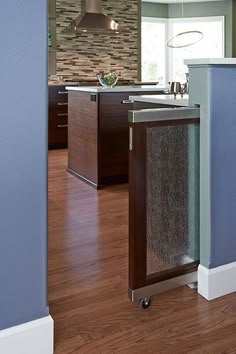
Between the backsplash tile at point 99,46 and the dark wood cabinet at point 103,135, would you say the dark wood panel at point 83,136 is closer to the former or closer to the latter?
the dark wood cabinet at point 103,135

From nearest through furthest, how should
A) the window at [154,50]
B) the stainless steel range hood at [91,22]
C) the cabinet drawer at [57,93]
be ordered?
the cabinet drawer at [57,93] < the stainless steel range hood at [91,22] < the window at [154,50]

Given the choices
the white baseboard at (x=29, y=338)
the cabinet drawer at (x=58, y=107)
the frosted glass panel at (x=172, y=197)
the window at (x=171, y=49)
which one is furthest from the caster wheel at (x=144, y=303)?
the window at (x=171, y=49)

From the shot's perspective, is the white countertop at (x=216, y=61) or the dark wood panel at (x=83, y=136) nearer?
the white countertop at (x=216, y=61)

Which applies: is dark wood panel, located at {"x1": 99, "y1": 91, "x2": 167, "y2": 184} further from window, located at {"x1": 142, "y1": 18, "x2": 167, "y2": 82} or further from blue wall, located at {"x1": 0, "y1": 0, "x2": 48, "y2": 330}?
window, located at {"x1": 142, "y1": 18, "x2": 167, "y2": 82}

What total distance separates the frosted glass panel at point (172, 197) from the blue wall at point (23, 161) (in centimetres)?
61

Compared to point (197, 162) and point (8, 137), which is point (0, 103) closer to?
point (8, 137)

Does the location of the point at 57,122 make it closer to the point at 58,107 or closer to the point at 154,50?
the point at 58,107

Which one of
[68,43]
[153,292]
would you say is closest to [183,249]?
[153,292]

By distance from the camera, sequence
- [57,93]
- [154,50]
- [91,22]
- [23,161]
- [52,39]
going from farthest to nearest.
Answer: [154,50], [52,39], [91,22], [57,93], [23,161]

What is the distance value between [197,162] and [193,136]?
13cm

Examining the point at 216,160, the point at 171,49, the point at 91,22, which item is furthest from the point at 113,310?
the point at 171,49

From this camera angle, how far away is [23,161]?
1.52 metres

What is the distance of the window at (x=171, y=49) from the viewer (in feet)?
30.5

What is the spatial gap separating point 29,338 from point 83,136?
3267 millimetres
